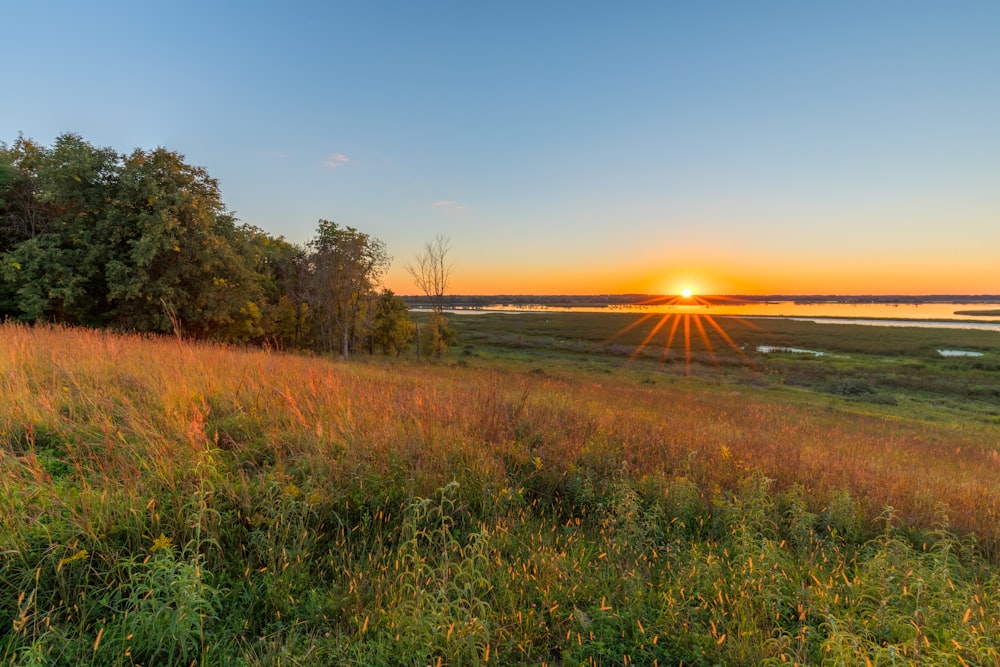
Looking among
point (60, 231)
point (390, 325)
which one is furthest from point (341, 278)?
point (60, 231)

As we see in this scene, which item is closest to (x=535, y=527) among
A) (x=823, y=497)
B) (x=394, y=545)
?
(x=394, y=545)

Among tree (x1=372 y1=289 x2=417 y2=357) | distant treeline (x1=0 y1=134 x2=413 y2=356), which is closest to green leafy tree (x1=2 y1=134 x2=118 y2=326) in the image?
distant treeline (x1=0 y1=134 x2=413 y2=356)

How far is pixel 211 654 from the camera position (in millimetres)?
2275

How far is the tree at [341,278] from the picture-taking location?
38.5 meters

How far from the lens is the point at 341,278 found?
38594mm

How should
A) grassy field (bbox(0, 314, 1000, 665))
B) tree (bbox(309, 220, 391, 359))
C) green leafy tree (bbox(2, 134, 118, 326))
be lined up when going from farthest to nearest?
tree (bbox(309, 220, 391, 359)) → green leafy tree (bbox(2, 134, 118, 326)) → grassy field (bbox(0, 314, 1000, 665))

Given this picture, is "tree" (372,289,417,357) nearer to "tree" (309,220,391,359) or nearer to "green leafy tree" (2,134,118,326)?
"tree" (309,220,391,359)

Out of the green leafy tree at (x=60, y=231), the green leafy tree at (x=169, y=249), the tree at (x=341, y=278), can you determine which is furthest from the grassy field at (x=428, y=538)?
the tree at (x=341, y=278)

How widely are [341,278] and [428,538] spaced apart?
38699mm

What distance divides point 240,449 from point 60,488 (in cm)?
127

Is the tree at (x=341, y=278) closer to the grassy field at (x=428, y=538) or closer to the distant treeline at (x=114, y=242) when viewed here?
the distant treeline at (x=114, y=242)

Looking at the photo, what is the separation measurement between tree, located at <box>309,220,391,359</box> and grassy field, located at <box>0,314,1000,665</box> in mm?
33135

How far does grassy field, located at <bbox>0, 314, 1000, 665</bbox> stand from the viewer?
2453 millimetres

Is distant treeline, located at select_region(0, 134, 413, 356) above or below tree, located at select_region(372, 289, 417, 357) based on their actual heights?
above
